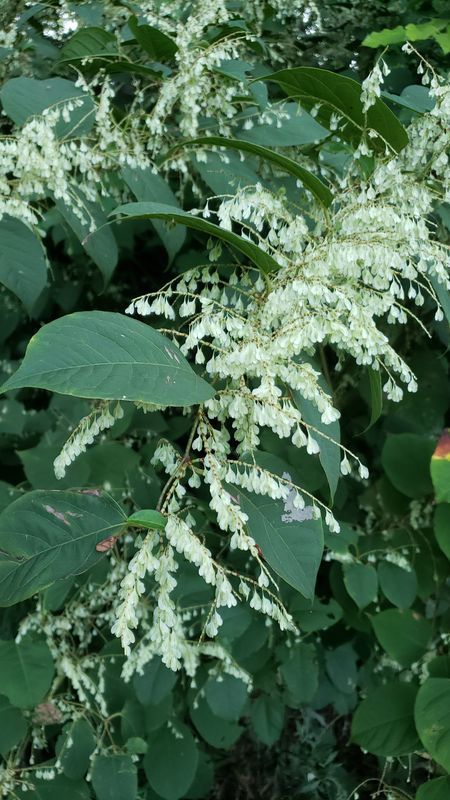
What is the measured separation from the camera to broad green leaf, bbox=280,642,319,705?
5.44ft

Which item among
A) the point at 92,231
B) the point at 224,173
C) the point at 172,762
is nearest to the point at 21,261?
the point at 92,231

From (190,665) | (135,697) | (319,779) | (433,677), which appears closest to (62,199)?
(190,665)

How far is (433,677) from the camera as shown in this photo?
59.7 inches

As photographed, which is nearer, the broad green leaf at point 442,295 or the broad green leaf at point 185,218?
the broad green leaf at point 185,218

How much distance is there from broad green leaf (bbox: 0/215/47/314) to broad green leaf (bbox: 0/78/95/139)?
18cm

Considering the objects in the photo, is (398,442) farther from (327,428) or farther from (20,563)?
(20,563)

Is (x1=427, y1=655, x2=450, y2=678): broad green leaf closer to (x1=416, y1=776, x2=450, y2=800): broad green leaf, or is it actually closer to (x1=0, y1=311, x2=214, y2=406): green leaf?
(x1=416, y1=776, x2=450, y2=800): broad green leaf

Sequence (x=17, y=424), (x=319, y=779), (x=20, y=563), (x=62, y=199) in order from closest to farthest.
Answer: (x=20, y=563) → (x=62, y=199) → (x=17, y=424) → (x=319, y=779)

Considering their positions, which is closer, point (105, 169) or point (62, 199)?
point (62, 199)

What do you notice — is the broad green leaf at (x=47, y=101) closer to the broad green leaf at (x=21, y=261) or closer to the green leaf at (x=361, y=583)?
the broad green leaf at (x=21, y=261)

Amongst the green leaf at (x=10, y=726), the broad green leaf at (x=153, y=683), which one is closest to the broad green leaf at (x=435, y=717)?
the broad green leaf at (x=153, y=683)

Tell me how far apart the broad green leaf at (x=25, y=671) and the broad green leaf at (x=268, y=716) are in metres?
0.58

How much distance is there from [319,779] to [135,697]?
2.40 ft

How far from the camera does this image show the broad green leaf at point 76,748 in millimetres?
1460
